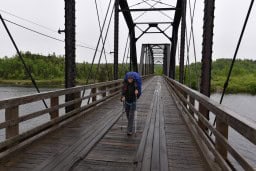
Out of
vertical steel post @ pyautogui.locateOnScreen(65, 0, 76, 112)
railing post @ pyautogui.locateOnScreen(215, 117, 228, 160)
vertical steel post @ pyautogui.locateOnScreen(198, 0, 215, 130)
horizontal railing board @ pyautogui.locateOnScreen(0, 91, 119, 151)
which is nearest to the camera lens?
railing post @ pyautogui.locateOnScreen(215, 117, 228, 160)

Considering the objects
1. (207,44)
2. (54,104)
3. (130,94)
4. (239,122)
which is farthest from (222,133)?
(54,104)

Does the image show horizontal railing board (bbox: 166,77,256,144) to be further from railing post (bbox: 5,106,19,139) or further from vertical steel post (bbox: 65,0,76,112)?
vertical steel post (bbox: 65,0,76,112)

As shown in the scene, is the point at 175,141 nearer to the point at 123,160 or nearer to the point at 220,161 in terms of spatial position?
the point at 123,160

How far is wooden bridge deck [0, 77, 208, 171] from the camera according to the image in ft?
14.6

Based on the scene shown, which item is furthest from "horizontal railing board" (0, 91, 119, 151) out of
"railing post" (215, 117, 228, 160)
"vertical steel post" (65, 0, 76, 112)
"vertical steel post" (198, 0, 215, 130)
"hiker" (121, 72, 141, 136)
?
"vertical steel post" (198, 0, 215, 130)

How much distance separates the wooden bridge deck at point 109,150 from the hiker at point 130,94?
383mm

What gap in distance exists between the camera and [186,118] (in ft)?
28.0

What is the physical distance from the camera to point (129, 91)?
6719 millimetres

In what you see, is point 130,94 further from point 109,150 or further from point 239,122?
point 239,122

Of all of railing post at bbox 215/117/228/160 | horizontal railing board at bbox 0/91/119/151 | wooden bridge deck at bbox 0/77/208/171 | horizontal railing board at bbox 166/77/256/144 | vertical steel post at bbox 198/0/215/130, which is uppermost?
vertical steel post at bbox 198/0/215/130

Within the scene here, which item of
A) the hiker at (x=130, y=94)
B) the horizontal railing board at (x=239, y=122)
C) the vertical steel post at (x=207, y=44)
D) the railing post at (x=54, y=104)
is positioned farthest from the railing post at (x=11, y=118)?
the vertical steel post at (x=207, y=44)

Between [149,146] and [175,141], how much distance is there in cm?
74

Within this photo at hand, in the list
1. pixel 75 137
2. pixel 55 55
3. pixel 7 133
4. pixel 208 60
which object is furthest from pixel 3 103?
pixel 55 55

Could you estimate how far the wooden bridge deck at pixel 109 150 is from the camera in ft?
14.6
